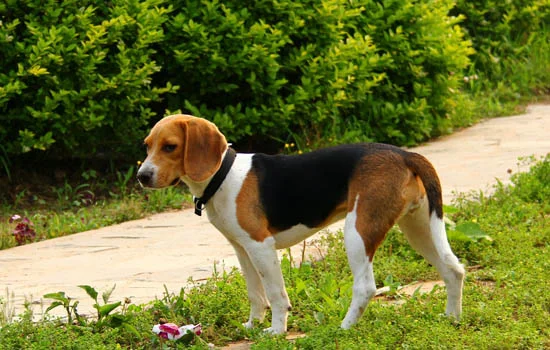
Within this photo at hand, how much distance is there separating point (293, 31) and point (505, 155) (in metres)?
2.35

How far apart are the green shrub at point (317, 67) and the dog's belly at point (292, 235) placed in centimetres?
410

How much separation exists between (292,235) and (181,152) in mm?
706

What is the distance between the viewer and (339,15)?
10008 mm

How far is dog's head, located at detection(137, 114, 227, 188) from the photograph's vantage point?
Answer: 512cm

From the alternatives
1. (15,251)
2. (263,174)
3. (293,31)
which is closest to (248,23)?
(293,31)

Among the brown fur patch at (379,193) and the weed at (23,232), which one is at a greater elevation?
the brown fur patch at (379,193)

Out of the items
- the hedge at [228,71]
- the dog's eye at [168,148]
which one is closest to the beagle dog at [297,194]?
the dog's eye at [168,148]

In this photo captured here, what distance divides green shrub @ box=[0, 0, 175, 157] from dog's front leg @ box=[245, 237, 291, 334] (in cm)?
390

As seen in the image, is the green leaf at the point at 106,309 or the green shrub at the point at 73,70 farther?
the green shrub at the point at 73,70

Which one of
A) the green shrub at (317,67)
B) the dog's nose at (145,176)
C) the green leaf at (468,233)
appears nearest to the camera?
the dog's nose at (145,176)

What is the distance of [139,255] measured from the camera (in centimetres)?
721

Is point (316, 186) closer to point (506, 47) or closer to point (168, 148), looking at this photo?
point (168, 148)

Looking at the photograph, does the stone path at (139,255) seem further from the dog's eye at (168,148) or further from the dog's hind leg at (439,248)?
the dog's hind leg at (439,248)

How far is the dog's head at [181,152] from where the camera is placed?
5.12 metres
